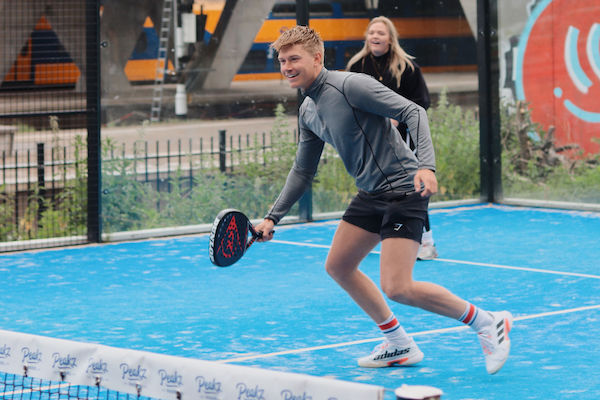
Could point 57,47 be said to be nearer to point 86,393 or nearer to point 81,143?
point 81,143

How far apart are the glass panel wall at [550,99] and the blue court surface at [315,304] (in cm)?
110

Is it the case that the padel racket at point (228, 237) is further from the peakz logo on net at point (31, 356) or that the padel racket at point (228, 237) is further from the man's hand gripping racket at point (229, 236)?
the peakz logo on net at point (31, 356)

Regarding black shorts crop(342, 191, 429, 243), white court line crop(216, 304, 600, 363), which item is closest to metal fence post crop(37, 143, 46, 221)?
white court line crop(216, 304, 600, 363)

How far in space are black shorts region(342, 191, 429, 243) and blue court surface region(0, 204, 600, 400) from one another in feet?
2.64

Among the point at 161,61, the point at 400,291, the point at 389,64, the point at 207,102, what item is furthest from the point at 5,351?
the point at 207,102

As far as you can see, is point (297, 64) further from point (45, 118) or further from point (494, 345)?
point (45, 118)

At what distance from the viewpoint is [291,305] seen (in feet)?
26.0

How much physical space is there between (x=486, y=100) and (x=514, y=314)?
6641 mm

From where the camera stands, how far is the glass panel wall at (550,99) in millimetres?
12562

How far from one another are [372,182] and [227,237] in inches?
32.8

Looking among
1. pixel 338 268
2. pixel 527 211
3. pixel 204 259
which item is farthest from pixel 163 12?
pixel 338 268

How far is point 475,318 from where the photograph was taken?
5645 mm

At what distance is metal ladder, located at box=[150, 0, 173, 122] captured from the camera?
37.3 feet

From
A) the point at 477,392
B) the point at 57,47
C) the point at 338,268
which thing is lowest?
the point at 477,392
